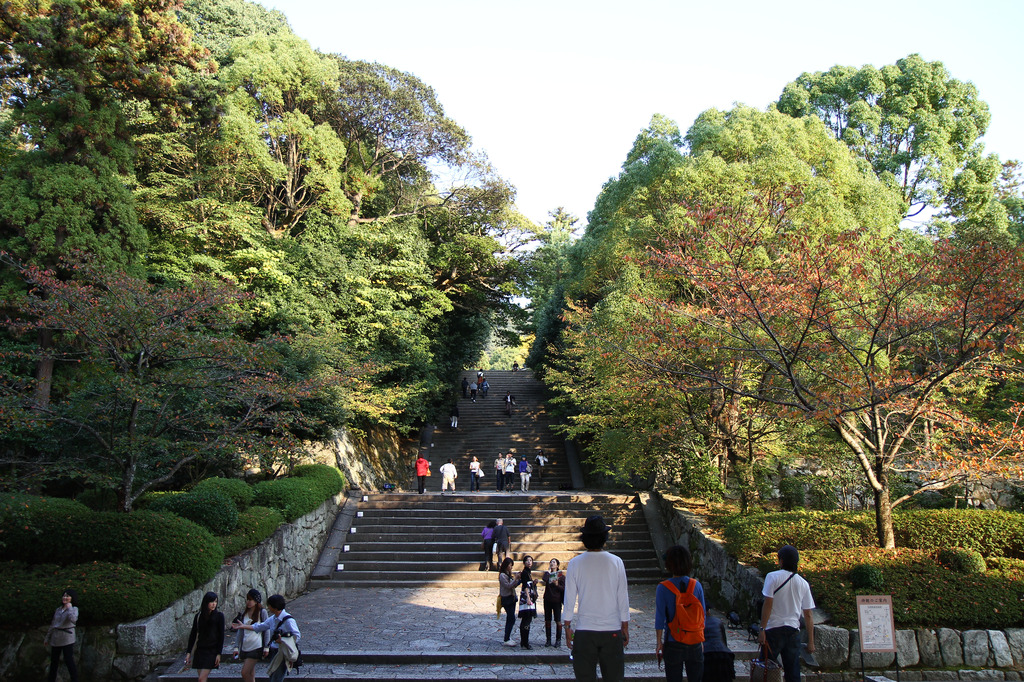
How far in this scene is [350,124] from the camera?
24.5 meters

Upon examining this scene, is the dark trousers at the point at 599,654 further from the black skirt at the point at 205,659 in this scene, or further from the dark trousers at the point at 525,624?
the dark trousers at the point at 525,624

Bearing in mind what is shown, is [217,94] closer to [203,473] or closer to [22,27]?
[22,27]

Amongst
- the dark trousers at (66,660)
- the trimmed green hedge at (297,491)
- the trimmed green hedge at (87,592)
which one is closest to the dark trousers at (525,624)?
the trimmed green hedge at (87,592)

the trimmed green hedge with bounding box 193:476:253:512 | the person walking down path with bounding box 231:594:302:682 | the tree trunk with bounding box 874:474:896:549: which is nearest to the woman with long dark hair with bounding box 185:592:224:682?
the person walking down path with bounding box 231:594:302:682

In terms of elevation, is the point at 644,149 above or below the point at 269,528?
above

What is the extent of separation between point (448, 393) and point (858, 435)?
2008 cm

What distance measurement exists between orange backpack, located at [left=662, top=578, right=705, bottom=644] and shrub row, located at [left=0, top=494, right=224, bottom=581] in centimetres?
682

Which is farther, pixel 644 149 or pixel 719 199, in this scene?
pixel 644 149

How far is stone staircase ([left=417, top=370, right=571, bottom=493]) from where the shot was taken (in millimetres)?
25203

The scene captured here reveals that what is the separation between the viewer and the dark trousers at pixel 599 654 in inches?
164

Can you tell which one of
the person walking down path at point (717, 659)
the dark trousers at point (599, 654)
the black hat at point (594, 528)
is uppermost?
the black hat at point (594, 528)

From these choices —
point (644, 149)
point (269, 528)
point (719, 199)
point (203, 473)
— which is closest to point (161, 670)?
point (269, 528)

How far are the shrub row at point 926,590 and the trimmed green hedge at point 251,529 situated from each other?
8.75m

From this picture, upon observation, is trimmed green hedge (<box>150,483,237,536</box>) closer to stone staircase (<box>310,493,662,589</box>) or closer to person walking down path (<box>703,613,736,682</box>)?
stone staircase (<box>310,493,662,589</box>)
